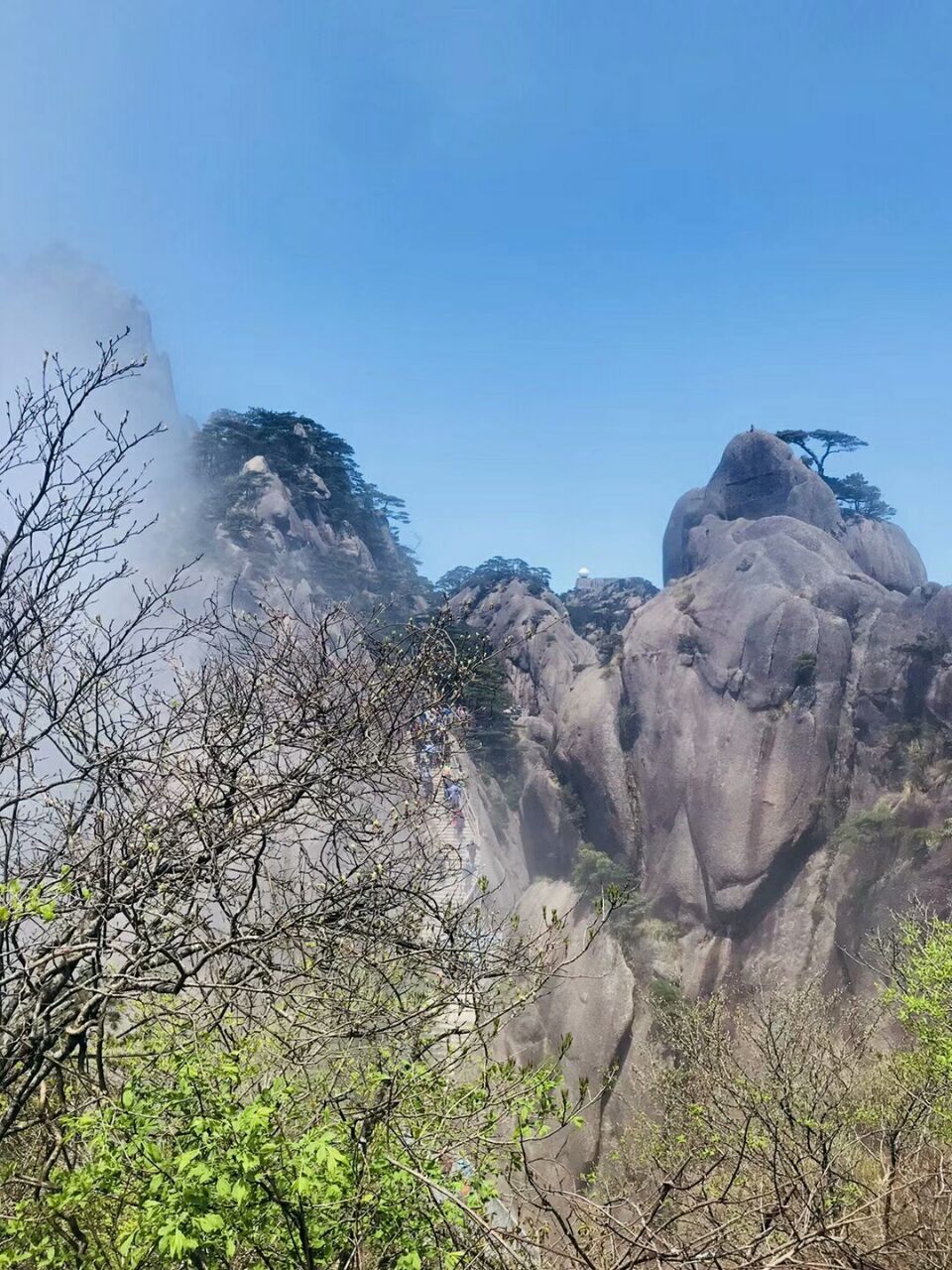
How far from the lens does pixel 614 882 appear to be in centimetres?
2394

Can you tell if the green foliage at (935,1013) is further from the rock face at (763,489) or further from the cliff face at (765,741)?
the rock face at (763,489)

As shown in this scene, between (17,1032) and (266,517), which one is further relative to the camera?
(266,517)

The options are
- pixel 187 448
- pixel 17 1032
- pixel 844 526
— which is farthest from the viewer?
pixel 187 448

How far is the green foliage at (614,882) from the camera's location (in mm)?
23234

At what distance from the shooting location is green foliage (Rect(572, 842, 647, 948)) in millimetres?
23234

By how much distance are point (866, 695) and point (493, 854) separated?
46.0 ft

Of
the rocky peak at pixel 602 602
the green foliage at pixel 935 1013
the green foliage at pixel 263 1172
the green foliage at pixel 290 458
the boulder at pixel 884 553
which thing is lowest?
the green foliage at pixel 935 1013

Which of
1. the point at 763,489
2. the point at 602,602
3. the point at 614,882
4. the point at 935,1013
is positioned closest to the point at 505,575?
the point at 602,602

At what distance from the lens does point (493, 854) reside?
28188 millimetres

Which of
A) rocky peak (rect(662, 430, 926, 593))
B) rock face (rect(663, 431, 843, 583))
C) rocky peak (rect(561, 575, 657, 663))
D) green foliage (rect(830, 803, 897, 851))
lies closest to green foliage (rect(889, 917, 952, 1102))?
green foliage (rect(830, 803, 897, 851))

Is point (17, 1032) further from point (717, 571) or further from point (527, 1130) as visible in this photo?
point (717, 571)

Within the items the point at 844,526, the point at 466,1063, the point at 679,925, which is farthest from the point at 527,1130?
the point at 844,526

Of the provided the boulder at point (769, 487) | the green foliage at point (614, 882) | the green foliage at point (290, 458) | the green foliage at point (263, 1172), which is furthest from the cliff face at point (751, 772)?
the green foliage at point (290, 458)

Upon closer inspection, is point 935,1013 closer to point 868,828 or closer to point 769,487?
point 868,828
